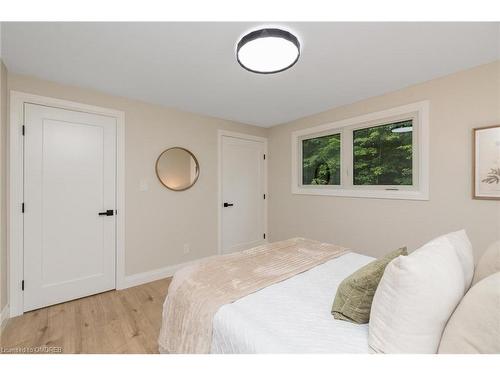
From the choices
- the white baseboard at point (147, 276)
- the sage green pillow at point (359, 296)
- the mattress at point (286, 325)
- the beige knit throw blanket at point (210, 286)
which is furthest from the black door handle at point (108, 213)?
the sage green pillow at point (359, 296)

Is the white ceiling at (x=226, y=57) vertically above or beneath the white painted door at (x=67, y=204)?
above

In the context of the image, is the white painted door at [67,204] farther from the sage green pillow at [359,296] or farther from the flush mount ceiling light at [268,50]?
the sage green pillow at [359,296]

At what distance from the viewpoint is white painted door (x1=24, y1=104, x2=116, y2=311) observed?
2152 mm

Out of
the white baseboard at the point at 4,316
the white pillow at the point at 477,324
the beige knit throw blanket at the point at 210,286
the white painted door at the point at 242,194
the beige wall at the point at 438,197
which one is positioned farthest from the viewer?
the white painted door at the point at 242,194

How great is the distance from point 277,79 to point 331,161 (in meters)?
1.53

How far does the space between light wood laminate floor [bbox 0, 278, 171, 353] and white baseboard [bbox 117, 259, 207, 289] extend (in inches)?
7.9

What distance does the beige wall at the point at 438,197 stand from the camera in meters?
1.95

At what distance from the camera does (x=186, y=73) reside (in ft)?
6.80

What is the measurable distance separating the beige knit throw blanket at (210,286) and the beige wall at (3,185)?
64.2 inches

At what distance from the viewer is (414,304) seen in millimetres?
787

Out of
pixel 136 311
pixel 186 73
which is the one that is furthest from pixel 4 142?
pixel 136 311

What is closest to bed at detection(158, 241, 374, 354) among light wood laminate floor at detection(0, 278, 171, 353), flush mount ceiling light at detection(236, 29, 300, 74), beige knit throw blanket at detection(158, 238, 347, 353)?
beige knit throw blanket at detection(158, 238, 347, 353)

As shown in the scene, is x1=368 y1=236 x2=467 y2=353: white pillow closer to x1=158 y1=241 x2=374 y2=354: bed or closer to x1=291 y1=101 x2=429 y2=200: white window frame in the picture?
x1=158 y1=241 x2=374 y2=354: bed

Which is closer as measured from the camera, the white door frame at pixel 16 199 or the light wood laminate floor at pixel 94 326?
the light wood laminate floor at pixel 94 326
